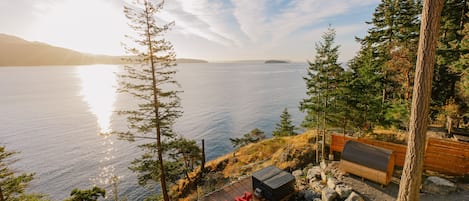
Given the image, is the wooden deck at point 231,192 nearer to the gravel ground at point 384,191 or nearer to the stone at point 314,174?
the stone at point 314,174

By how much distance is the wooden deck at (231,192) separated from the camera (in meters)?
12.0

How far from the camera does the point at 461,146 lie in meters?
10.1

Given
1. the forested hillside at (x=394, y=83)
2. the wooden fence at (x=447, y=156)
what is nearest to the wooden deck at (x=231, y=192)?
the forested hillside at (x=394, y=83)

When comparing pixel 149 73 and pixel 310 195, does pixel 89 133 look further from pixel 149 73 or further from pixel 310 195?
pixel 310 195

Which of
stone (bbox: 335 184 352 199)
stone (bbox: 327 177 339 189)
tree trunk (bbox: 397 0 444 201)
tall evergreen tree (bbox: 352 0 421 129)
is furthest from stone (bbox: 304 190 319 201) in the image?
tall evergreen tree (bbox: 352 0 421 129)

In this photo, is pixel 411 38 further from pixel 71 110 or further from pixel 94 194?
pixel 71 110

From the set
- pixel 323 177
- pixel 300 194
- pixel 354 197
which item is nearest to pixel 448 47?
pixel 323 177

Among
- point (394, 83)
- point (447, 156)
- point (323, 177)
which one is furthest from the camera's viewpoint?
point (394, 83)

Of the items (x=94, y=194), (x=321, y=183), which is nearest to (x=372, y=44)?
(x=321, y=183)

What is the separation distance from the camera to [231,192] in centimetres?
1241

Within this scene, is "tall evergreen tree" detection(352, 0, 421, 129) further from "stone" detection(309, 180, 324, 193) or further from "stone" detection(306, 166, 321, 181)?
"stone" detection(309, 180, 324, 193)

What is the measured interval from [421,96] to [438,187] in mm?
6140

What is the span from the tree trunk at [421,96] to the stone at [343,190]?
2.69 m

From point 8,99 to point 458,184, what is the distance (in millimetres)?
95249
